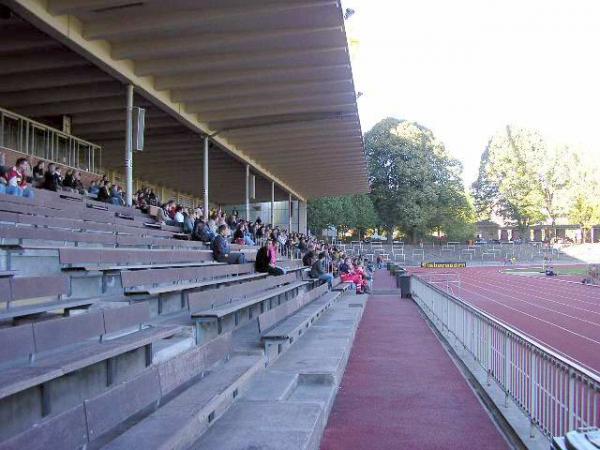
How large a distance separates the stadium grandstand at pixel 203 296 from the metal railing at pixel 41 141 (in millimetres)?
89

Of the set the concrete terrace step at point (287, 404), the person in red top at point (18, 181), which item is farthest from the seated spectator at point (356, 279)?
the person in red top at point (18, 181)

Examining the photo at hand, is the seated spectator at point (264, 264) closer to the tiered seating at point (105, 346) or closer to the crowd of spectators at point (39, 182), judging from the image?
the tiered seating at point (105, 346)

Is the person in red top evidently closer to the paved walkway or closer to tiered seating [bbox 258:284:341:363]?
tiered seating [bbox 258:284:341:363]

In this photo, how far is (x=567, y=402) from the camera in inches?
179

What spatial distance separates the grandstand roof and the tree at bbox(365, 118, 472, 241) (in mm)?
37209

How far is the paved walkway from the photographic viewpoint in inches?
217

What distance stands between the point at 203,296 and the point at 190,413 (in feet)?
10.4

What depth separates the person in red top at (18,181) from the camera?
10.4m

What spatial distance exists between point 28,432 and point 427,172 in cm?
6128

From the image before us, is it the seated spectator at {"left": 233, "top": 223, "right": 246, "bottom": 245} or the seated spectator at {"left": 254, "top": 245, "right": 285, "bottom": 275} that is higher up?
the seated spectator at {"left": 233, "top": 223, "right": 246, "bottom": 245}

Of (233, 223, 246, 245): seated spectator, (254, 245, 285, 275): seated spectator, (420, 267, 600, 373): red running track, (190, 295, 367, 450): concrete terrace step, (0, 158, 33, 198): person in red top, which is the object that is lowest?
(420, 267, 600, 373): red running track

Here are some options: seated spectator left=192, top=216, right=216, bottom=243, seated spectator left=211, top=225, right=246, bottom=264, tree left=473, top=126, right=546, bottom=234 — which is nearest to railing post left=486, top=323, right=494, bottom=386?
seated spectator left=211, top=225, right=246, bottom=264

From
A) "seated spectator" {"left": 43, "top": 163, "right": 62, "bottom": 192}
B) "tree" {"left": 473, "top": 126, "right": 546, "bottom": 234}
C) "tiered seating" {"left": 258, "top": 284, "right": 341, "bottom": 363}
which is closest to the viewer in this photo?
"tiered seating" {"left": 258, "top": 284, "right": 341, "bottom": 363}

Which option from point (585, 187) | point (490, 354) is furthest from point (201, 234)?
point (585, 187)
